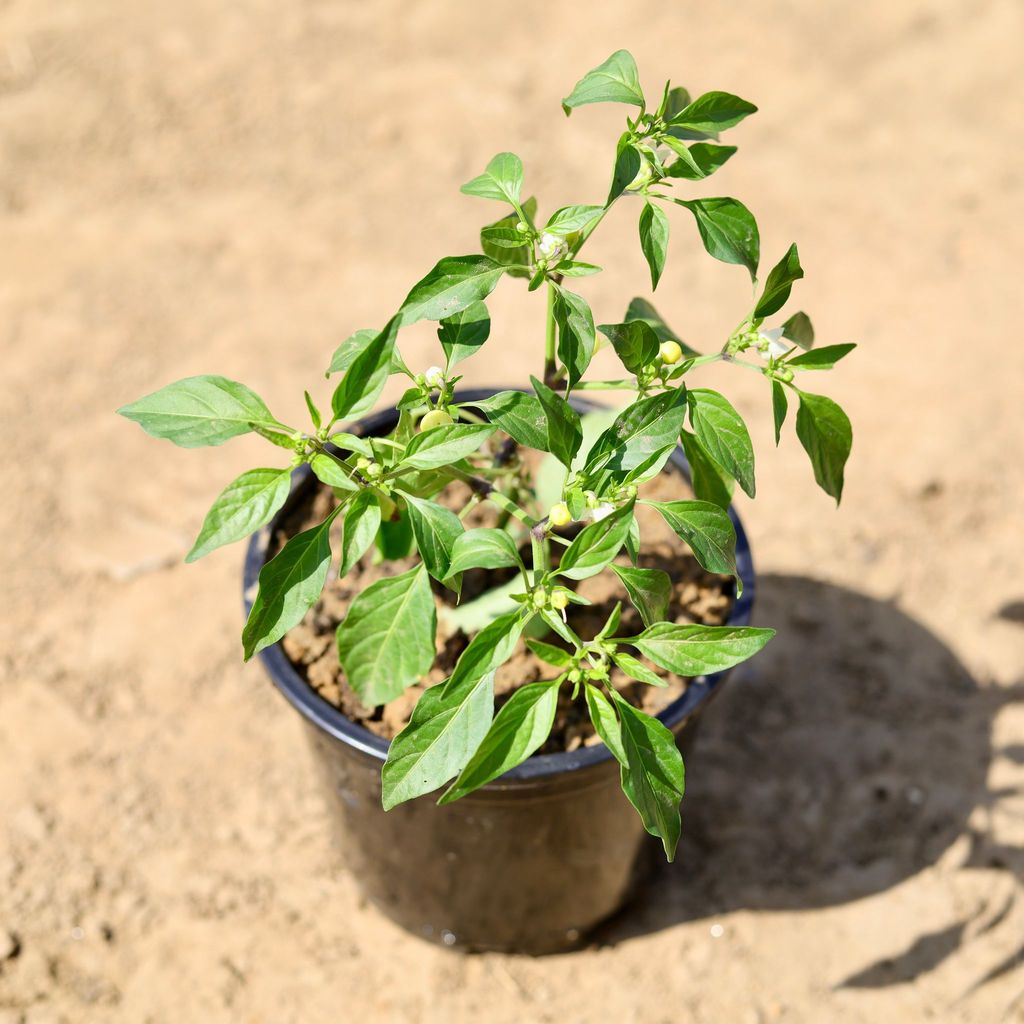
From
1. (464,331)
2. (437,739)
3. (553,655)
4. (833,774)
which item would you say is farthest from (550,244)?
(833,774)

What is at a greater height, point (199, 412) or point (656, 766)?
point (199, 412)

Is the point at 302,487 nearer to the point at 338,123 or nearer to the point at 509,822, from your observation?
the point at 509,822

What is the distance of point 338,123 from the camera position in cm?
384

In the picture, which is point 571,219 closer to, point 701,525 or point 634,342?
point 634,342

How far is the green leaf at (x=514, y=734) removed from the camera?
47.9 inches

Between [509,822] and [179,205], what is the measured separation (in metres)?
2.49

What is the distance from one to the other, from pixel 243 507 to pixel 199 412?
4.7 inches

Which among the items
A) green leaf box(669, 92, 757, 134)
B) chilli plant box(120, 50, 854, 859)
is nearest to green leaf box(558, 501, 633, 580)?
chilli plant box(120, 50, 854, 859)

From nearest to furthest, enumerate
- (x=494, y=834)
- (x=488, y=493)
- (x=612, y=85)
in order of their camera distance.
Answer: (x=612, y=85)
(x=488, y=493)
(x=494, y=834)

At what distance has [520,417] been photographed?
1331mm

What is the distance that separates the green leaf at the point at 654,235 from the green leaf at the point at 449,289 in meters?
0.18

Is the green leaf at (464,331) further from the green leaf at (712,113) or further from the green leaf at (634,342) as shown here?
the green leaf at (712,113)

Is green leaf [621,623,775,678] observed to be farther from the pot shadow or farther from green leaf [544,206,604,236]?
the pot shadow

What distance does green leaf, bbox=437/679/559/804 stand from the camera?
3.99ft
